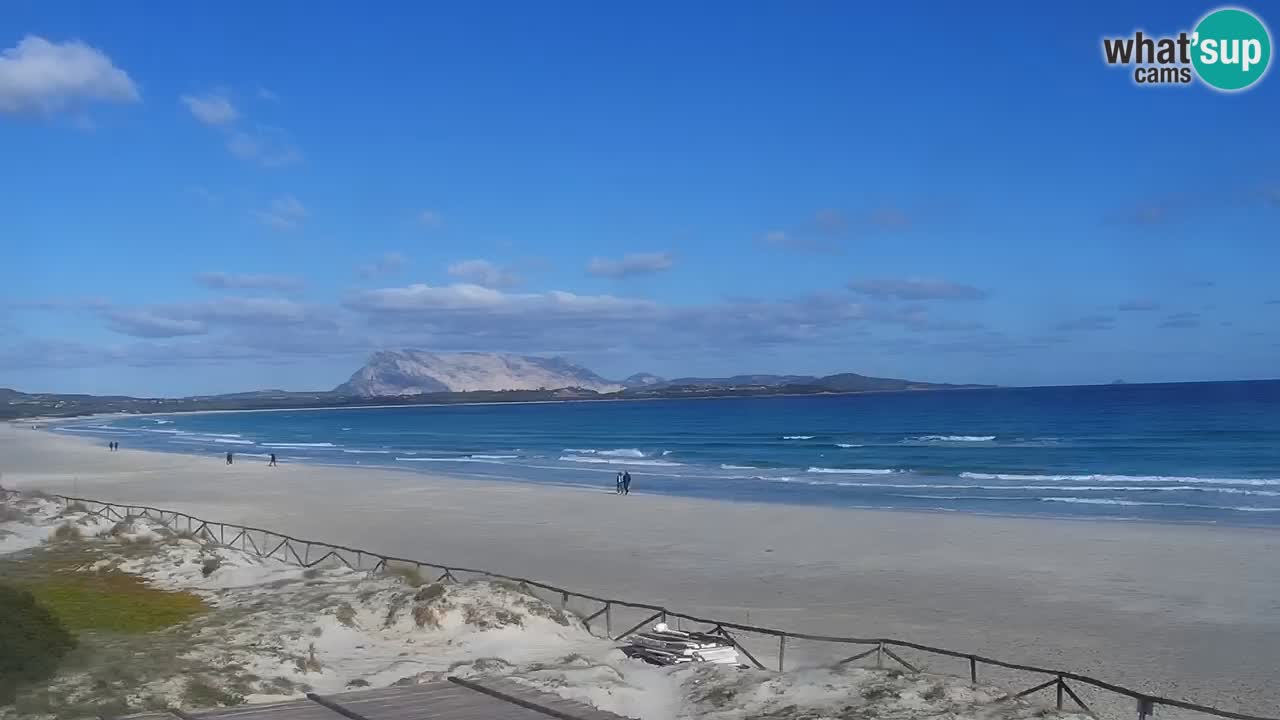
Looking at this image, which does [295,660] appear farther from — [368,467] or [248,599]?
[368,467]

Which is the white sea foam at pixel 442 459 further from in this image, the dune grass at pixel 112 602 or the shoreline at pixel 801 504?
the dune grass at pixel 112 602

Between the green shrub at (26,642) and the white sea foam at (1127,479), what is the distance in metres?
40.2

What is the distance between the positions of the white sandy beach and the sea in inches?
206

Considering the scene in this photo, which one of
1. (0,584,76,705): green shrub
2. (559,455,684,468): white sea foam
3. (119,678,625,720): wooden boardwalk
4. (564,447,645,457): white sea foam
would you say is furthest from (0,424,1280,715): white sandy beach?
(564,447,645,457): white sea foam

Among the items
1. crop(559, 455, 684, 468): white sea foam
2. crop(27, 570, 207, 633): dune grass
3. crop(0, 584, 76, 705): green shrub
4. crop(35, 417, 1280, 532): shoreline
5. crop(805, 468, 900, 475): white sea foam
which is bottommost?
crop(27, 570, 207, 633): dune grass

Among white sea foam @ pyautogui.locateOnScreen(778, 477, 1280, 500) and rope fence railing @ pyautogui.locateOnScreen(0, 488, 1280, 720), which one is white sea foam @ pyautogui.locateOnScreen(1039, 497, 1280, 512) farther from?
rope fence railing @ pyautogui.locateOnScreen(0, 488, 1280, 720)

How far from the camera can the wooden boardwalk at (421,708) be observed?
795 centimetres

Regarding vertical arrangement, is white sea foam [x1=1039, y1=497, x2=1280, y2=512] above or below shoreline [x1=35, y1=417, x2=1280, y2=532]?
above

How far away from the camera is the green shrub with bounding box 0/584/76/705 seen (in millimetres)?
11891

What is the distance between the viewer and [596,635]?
15.9 meters

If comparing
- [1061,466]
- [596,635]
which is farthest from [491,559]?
[1061,466]

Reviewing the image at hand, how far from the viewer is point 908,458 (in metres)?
58.3

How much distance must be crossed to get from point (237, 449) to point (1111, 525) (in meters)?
74.2

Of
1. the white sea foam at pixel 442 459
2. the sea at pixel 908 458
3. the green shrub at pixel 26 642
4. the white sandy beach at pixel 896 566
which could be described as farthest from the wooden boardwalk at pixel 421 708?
the white sea foam at pixel 442 459
